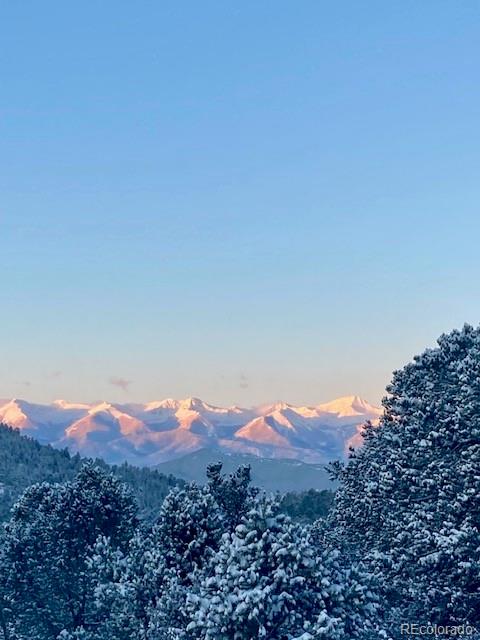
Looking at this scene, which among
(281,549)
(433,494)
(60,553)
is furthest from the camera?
(60,553)

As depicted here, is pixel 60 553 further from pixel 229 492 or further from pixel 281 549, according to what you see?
pixel 281 549

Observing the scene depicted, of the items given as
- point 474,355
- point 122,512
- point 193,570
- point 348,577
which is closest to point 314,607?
point 348,577

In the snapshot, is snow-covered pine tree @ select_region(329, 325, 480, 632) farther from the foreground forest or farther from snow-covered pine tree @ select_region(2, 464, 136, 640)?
snow-covered pine tree @ select_region(2, 464, 136, 640)

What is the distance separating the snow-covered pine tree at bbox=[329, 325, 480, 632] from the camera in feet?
112

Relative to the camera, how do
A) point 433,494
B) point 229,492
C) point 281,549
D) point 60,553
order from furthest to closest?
point 60,553 → point 229,492 → point 433,494 → point 281,549

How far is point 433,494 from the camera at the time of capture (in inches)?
1479

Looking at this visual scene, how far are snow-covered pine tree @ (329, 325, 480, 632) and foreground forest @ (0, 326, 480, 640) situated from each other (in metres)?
0.08

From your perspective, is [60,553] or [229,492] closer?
[229,492]

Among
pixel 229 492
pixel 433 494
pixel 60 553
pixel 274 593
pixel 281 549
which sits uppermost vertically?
pixel 433 494

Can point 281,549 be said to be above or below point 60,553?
above

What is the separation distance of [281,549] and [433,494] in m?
14.4

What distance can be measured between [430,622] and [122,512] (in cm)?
2258

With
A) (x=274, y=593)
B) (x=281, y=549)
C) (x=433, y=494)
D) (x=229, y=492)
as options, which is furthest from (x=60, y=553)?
(x=281, y=549)

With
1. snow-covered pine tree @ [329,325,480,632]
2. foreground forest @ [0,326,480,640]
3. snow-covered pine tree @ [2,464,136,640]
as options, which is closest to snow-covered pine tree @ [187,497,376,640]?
foreground forest @ [0,326,480,640]
